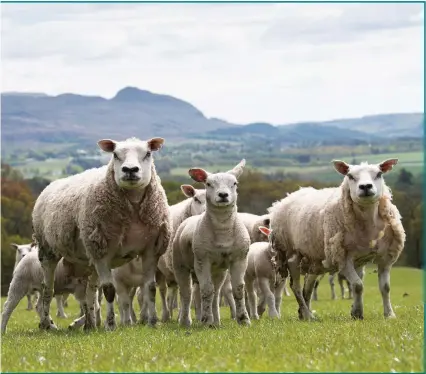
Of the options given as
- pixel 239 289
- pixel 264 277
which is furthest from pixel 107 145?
pixel 264 277

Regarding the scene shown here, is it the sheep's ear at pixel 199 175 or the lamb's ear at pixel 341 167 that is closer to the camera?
the sheep's ear at pixel 199 175

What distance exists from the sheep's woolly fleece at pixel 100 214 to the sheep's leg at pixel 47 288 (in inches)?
45.3

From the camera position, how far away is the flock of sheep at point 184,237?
15.6 meters

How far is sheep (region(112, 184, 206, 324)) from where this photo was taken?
18.9 m

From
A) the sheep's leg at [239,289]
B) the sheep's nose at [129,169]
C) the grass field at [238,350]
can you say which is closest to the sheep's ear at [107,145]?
the sheep's nose at [129,169]

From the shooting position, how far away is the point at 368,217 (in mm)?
16438

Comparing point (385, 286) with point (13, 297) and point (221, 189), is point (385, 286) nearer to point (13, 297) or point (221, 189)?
Answer: point (221, 189)

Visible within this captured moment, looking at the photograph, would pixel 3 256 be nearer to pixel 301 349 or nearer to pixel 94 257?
pixel 94 257

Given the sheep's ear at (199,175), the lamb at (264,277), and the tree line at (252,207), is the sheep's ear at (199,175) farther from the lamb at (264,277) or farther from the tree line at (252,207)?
the tree line at (252,207)

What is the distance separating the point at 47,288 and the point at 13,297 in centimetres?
73

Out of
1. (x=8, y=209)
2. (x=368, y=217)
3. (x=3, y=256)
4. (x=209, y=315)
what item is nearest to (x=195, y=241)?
(x=209, y=315)

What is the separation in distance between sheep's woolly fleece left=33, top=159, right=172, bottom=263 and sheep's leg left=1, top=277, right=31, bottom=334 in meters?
1.87

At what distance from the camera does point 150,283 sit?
15.9 meters

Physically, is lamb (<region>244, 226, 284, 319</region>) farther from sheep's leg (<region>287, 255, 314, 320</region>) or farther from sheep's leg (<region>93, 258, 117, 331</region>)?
sheep's leg (<region>93, 258, 117, 331</region>)
